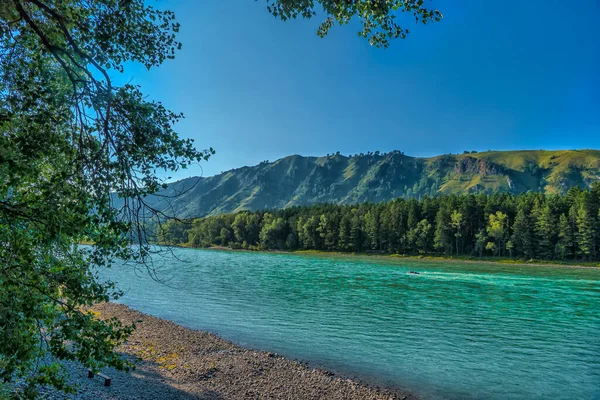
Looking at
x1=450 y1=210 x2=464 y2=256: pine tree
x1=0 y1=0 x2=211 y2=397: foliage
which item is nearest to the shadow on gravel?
x1=0 y1=0 x2=211 y2=397: foliage

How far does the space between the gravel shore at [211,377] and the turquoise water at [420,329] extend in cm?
202

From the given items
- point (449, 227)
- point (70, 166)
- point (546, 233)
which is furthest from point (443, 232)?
point (70, 166)

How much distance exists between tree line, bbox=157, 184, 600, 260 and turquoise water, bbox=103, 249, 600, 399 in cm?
4714

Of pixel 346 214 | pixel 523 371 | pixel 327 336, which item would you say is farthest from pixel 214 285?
pixel 346 214

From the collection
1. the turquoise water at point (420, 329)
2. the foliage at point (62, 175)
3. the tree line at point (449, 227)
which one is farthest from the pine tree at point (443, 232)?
the foliage at point (62, 175)

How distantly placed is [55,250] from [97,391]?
10456 millimetres

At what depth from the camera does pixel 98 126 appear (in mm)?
6098

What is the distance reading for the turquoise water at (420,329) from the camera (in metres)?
18.2

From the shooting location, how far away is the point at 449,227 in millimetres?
132875

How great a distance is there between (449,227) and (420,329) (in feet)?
377

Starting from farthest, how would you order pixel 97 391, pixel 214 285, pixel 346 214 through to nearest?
1. pixel 346 214
2. pixel 214 285
3. pixel 97 391

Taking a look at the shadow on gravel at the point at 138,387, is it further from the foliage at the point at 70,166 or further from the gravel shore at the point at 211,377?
the foliage at the point at 70,166

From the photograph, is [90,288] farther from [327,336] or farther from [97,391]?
[327,336]

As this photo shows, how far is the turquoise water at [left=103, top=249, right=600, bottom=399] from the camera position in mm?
18188
